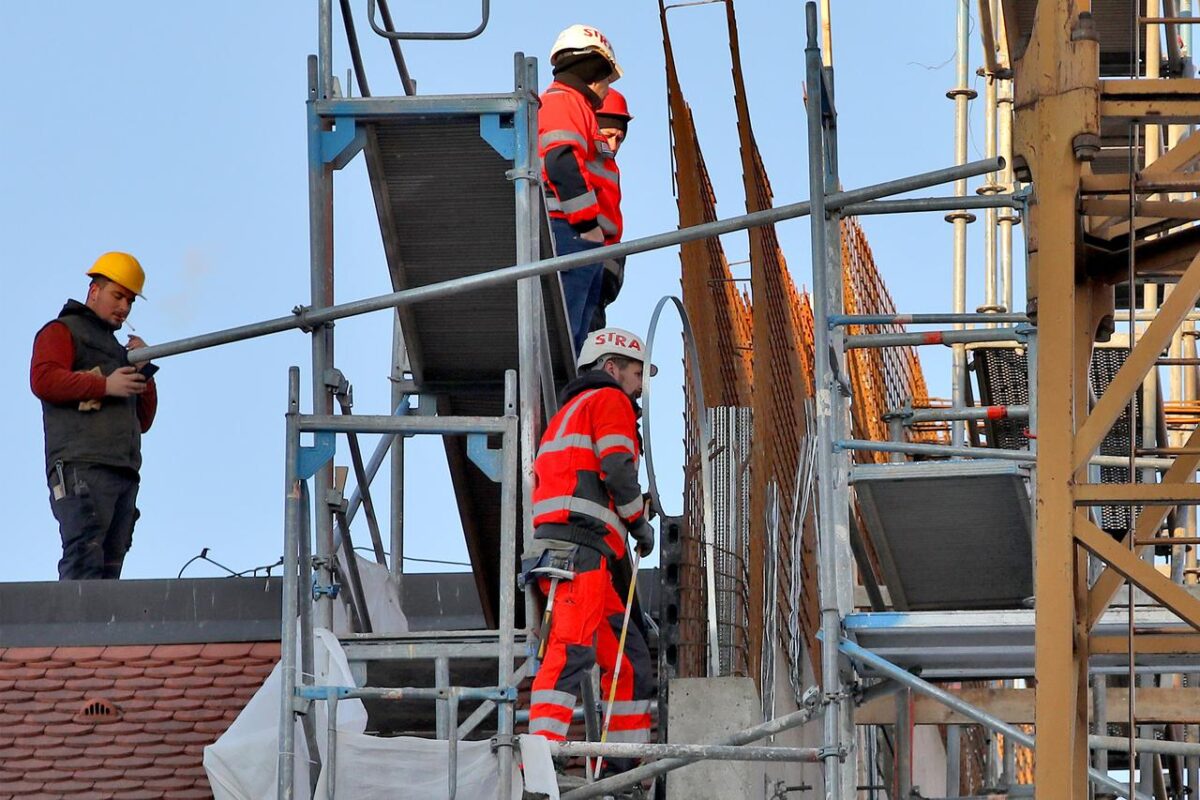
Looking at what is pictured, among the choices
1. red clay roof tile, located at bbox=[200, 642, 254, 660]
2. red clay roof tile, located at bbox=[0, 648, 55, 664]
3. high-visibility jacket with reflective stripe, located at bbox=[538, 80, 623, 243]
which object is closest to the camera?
high-visibility jacket with reflective stripe, located at bbox=[538, 80, 623, 243]

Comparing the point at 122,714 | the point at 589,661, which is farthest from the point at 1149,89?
the point at 122,714

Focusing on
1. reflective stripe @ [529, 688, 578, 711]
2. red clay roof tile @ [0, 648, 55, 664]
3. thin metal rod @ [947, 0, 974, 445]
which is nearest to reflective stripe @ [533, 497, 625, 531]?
reflective stripe @ [529, 688, 578, 711]

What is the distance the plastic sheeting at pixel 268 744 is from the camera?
33.6ft

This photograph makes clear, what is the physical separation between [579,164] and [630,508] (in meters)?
2.21

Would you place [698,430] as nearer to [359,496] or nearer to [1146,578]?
[359,496]

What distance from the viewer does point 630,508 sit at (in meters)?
10.6

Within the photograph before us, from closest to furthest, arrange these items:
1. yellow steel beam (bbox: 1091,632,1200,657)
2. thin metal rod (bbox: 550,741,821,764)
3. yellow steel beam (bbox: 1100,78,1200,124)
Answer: yellow steel beam (bbox: 1100,78,1200,124) → yellow steel beam (bbox: 1091,632,1200,657) → thin metal rod (bbox: 550,741,821,764)

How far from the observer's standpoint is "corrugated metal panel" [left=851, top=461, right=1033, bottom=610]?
10461 mm

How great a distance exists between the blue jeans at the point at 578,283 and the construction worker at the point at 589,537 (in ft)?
4.19

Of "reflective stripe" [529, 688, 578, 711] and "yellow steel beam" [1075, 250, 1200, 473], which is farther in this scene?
"reflective stripe" [529, 688, 578, 711]

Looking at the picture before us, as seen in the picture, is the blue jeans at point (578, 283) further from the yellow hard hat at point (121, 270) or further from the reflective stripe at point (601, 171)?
the yellow hard hat at point (121, 270)

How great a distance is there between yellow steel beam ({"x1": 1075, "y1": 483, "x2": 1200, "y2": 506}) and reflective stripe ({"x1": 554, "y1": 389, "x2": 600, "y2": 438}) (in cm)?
286

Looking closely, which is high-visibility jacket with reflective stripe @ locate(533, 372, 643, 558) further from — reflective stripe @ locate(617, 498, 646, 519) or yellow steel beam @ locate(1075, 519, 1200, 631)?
yellow steel beam @ locate(1075, 519, 1200, 631)

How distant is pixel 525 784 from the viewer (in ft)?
32.4
